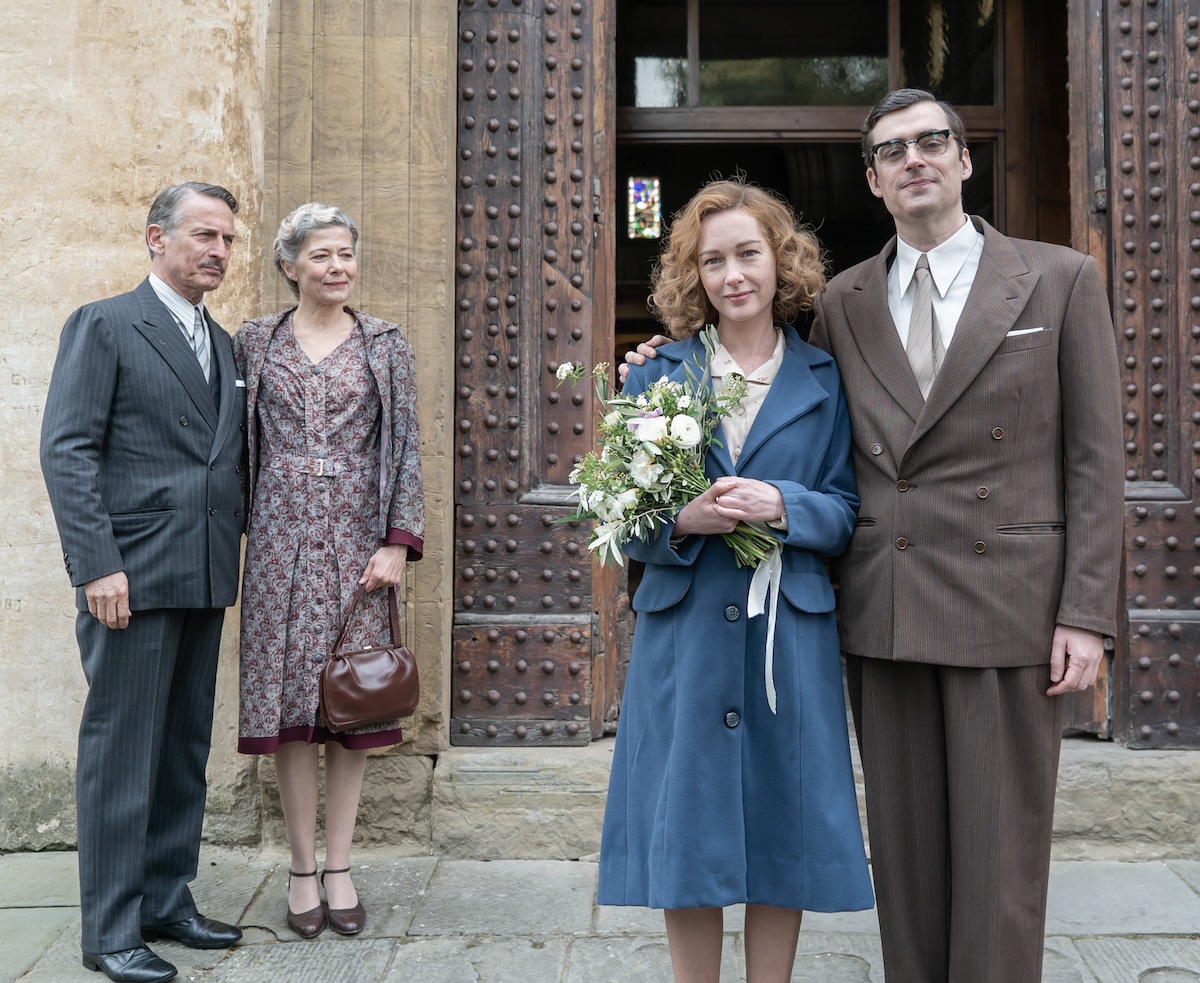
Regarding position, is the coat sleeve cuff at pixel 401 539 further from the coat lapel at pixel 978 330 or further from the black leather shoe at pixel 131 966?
the coat lapel at pixel 978 330

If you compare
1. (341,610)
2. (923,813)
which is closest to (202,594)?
(341,610)

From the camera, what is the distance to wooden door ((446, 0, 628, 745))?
4.28 meters

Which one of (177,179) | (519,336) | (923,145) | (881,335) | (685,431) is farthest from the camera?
(519,336)

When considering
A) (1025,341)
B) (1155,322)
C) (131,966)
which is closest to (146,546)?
(131,966)

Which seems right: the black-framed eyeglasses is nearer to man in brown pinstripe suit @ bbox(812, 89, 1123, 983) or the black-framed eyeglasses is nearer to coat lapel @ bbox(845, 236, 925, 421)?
man in brown pinstripe suit @ bbox(812, 89, 1123, 983)

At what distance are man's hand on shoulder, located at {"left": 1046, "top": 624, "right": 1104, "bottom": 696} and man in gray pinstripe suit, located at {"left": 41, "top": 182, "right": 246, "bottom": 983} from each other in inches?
86.0

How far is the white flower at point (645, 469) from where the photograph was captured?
242cm

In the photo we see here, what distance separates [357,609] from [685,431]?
57.4 inches

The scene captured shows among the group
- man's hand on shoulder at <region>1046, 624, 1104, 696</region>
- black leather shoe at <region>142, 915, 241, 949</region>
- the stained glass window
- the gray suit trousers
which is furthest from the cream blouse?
the stained glass window

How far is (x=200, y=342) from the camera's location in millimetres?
3414

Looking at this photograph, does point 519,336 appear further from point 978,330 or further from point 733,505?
point 978,330

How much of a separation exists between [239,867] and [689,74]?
355 cm

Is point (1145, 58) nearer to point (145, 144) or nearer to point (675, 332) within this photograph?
point (675, 332)

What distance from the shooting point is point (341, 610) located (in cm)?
343
